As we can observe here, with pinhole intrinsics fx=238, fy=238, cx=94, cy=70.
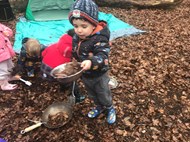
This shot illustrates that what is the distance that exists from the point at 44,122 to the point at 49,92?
102cm

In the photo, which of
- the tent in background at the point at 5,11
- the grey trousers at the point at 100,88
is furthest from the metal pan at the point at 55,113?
the tent in background at the point at 5,11

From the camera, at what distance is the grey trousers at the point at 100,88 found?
11.3ft

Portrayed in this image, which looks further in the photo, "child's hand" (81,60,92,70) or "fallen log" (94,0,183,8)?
"fallen log" (94,0,183,8)

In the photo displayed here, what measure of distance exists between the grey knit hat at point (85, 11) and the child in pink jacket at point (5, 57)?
1.97m

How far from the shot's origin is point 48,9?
335 inches

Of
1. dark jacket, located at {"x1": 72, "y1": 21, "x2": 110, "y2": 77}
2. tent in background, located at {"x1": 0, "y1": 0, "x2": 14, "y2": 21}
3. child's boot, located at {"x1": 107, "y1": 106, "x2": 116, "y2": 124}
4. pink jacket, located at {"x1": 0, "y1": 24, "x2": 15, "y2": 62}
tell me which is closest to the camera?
dark jacket, located at {"x1": 72, "y1": 21, "x2": 110, "y2": 77}

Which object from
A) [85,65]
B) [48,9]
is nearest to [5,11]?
[48,9]

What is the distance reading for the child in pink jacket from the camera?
4.44 m

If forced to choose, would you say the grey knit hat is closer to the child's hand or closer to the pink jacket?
the child's hand

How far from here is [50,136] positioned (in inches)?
148

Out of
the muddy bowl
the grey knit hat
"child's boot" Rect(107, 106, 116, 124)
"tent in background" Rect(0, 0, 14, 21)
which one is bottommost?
"child's boot" Rect(107, 106, 116, 124)

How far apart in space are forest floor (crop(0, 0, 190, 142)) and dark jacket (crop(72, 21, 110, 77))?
44.0 inches

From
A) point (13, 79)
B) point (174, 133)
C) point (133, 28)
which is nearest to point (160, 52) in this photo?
point (133, 28)

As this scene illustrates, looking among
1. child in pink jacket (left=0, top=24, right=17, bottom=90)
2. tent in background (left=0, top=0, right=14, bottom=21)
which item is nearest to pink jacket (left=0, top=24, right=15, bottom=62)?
child in pink jacket (left=0, top=24, right=17, bottom=90)
